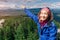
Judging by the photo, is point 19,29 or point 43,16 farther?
point 19,29

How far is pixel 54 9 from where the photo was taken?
156 inches

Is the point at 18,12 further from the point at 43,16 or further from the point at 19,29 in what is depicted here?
the point at 43,16

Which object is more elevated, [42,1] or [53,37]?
[42,1]

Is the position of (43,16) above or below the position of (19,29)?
above

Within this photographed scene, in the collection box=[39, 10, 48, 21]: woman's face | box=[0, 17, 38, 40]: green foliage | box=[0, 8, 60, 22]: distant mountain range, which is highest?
box=[0, 8, 60, 22]: distant mountain range

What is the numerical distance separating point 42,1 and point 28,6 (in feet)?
0.76

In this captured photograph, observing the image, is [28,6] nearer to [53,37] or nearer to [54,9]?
[54,9]

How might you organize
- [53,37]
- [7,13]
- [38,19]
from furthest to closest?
[7,13], [38,19], [53,37]

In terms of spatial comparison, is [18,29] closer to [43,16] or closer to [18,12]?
[18,12]

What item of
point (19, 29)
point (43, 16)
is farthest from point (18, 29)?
point (43, 16)

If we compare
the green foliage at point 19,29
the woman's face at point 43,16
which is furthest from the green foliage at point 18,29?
the woman's face at point 43,16

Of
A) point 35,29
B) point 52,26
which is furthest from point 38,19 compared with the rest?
point 35,29

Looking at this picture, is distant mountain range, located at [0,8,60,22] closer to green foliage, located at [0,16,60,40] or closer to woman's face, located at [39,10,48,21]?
green foliage, located at [0,16,60,40]

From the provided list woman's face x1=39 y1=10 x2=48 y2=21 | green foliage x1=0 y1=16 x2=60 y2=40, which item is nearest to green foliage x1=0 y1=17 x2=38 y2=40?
green foliage x1=0 y1=16 x2=60 y2=40
